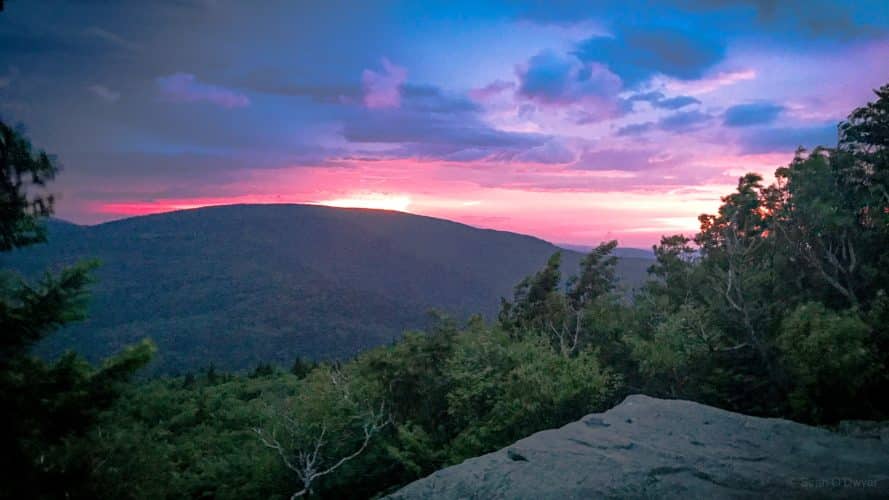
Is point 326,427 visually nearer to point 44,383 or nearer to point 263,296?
point 44,383

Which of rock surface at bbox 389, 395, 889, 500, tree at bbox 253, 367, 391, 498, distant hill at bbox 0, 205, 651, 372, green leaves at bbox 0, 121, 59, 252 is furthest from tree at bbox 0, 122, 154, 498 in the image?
distant hill at bbox 0, 205, 651, 372

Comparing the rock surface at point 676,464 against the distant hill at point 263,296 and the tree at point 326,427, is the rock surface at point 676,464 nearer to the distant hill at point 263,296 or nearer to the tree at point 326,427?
the tree at point 326,427

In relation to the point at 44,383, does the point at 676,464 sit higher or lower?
lower

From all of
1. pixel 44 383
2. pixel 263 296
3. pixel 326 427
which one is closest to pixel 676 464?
pixel 44 383

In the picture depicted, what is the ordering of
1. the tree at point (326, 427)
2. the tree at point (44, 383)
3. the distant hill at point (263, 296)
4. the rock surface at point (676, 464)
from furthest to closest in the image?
the distant hill at point (263, 296) < the tree at point (326, 427) < the rock surface at point (676, 464) < the tree at point (44, 383)

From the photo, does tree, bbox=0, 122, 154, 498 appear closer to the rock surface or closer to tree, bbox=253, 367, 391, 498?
the rock surface

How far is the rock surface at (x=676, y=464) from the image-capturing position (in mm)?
10461

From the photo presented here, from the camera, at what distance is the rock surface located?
34.3ft

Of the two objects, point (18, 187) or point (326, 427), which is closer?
point (18, 187)

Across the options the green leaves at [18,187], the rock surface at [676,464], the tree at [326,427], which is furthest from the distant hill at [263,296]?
the green leaves at [18,187]

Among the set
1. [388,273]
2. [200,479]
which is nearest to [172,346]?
[388,273]

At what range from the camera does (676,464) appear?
11.8 m

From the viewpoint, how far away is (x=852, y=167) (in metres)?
29.6

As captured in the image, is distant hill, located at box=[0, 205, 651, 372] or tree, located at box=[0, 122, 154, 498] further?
distant hill, located at box=[0, 205, 651, 372]
